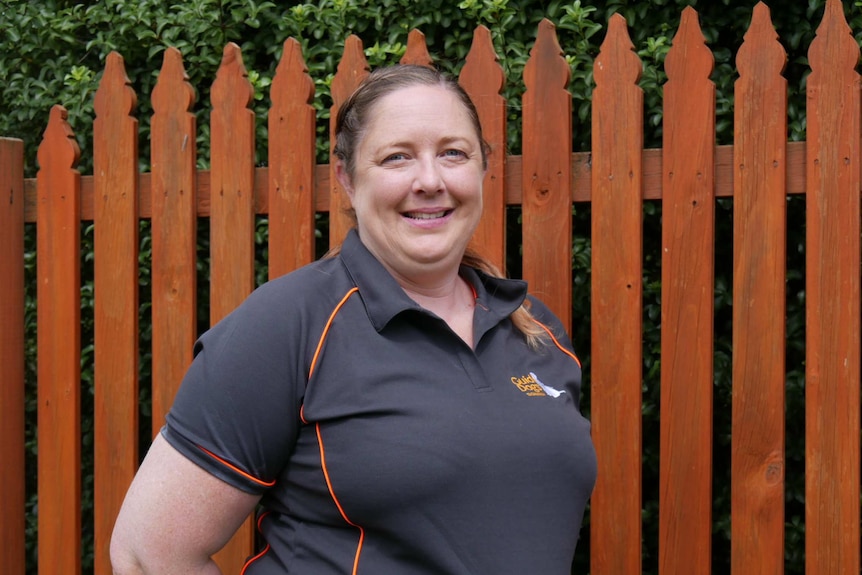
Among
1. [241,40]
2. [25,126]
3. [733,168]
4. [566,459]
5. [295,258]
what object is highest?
[241,40]

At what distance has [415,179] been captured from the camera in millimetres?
2008

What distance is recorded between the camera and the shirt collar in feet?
6.31

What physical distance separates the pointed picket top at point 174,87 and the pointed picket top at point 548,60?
1.01m

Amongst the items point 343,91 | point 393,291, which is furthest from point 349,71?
point 393,291

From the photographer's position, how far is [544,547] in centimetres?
189

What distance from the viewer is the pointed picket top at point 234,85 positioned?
2.88 m

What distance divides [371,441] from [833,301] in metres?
1.29

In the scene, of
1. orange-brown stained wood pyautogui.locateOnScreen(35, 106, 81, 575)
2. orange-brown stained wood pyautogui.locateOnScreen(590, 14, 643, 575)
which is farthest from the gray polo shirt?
orange-brown stained wood pyautogui.locateOnScreen(35, 106, 81, 575)

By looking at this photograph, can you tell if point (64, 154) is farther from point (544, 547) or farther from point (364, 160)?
point (544, 547)

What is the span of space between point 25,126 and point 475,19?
1.82 m

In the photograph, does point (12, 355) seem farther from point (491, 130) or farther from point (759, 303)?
point (759, 303)

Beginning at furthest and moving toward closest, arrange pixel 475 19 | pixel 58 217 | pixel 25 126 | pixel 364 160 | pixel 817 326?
1. pixel 25 126
2. pixel 475 19
3. pixel 58 217
4. pixel 817 326
5. pixel 364 160

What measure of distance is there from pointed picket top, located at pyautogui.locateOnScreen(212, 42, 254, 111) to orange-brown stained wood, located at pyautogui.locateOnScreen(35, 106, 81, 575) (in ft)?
1.78

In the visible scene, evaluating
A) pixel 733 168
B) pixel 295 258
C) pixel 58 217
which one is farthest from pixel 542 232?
pixel 58 217
